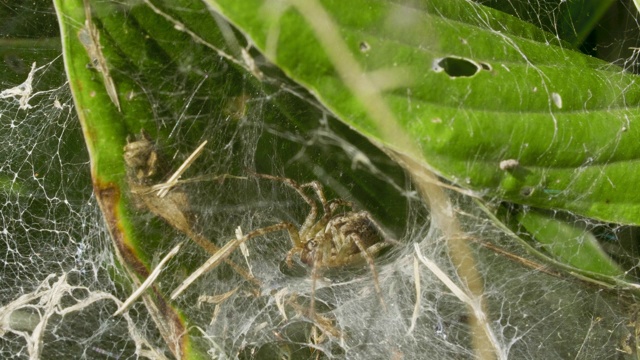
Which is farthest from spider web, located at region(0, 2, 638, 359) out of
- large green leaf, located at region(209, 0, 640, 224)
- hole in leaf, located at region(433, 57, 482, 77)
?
hole in leaf, located at region(433, 57, 482, 77)

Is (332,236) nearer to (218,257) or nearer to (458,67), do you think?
(218,257)

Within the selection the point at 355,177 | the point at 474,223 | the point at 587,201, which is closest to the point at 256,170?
the point at 355,177

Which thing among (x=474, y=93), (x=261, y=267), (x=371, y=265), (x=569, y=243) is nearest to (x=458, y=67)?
(x=474, y=93)

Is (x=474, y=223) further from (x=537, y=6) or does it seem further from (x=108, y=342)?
(x=108, y=342)

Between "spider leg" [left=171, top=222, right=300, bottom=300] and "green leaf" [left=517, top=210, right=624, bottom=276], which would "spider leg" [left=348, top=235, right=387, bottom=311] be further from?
"green leaf" [left=517, top=210, right=624, bottom=276]

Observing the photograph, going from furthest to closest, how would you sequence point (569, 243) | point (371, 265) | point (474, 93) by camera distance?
point (371, 265), point (569, 243), point (474, 93)

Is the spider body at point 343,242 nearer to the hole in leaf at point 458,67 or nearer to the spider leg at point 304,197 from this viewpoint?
the spider leg at point 304,197
